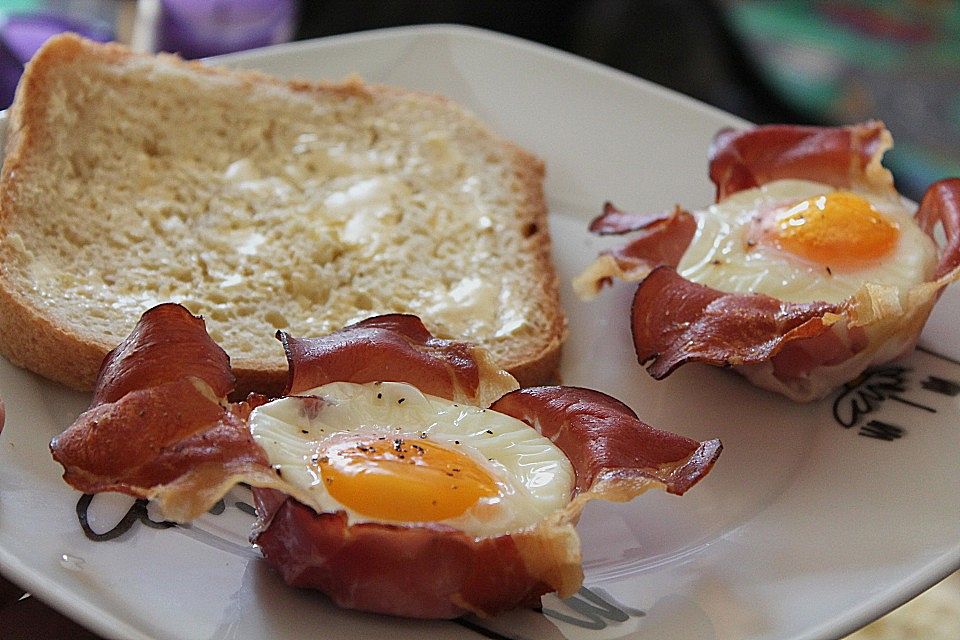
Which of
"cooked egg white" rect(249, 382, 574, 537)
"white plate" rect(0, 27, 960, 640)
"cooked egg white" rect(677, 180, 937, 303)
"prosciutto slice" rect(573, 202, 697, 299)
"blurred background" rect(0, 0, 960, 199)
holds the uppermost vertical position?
"cooked egg white" rect(677, 180, 937, 303)

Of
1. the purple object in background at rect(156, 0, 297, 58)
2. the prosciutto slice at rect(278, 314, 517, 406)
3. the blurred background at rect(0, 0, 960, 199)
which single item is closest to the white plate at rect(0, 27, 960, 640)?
the prosciutto slice at rect(278, 314, 517, 406)

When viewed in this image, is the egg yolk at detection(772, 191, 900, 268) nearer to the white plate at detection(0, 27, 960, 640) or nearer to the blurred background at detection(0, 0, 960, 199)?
the white plate at detection(0, 27, 960, 640)

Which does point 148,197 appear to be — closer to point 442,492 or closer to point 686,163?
point 442,492

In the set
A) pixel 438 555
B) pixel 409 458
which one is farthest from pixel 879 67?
pixel 438 555

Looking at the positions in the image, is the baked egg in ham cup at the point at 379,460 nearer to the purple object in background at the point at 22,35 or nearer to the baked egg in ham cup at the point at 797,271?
the baked egg in ham cup at the point at 797,271

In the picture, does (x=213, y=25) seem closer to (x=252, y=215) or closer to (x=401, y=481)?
(x=252, y=215)
